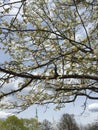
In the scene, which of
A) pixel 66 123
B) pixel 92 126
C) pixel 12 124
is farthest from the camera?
pixel 92 126

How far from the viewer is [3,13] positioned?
810cm

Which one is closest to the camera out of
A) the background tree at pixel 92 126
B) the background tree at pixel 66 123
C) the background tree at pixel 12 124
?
the background tree at pixel 12 124

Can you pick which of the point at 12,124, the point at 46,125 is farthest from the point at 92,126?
the point at 12,124

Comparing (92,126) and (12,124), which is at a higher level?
(92,126)

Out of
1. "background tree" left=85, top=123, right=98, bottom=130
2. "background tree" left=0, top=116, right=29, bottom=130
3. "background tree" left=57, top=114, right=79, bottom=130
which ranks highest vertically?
"background tree" left=85, top=123, right=98, bottom=130

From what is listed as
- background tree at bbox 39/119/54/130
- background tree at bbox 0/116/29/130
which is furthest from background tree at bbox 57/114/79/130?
background tree at bbox 0/116/29/130

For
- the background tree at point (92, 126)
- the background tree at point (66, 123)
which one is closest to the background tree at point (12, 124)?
the background tree at point (66, 123)

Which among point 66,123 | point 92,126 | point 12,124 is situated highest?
point 92,126

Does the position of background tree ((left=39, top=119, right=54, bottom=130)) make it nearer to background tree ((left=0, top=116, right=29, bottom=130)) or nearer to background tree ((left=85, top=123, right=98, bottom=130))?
background tree ((left=85, top=123, right=98, bottom=130))

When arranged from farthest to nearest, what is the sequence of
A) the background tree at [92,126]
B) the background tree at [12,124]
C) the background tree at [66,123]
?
the background tree at [92,126], the background tree at [66,123], the background tree at [12,124]

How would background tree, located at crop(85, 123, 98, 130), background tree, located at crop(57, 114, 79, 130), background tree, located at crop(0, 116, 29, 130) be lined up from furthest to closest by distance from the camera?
background tree, located at crop(85, 123, 98, 130)
background tree, located at crop(57, 114, 79, 130)
background tree, located at crop(0, 116, 29, 130)

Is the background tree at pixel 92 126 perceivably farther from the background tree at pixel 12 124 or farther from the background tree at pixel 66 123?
the background tree at pixel 12 124

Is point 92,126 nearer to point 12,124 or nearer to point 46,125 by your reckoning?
point 46,125

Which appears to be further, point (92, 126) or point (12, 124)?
point (92, 126)
